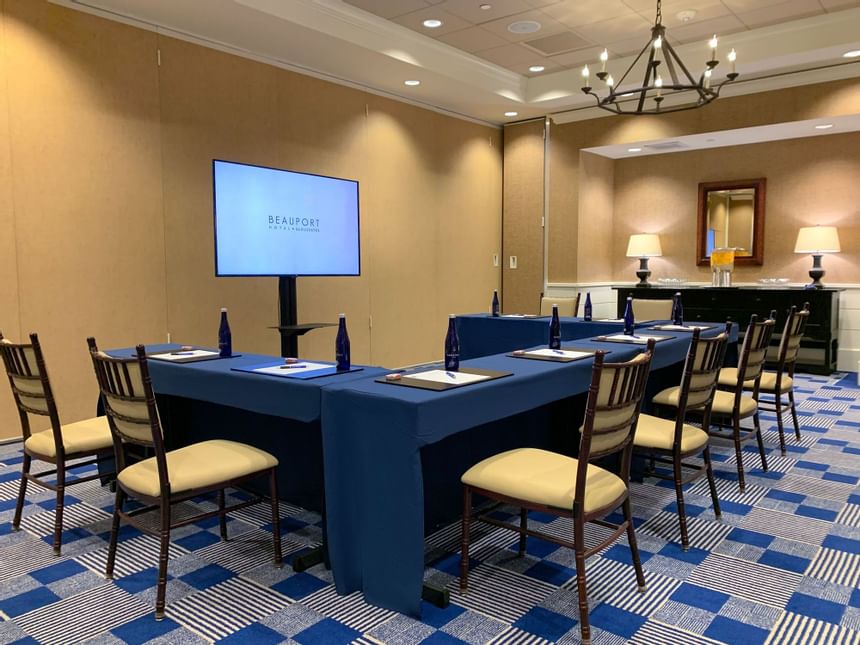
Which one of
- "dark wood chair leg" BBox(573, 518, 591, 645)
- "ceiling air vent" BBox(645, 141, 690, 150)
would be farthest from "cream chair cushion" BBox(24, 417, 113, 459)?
"ceiling air vent" BBox(645, 141, 690, 150)

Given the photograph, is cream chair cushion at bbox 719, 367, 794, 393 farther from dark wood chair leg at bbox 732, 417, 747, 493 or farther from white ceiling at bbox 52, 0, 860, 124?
white ceiling at bbox 52, 0, 860, 124

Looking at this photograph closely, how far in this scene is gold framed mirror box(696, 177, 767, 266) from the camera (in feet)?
25.6

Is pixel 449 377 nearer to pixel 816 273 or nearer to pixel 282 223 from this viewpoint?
pixel 282 223

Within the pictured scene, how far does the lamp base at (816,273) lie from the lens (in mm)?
7051

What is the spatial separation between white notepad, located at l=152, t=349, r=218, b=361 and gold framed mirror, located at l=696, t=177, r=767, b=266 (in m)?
6.71

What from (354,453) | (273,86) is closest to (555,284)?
(273,86)

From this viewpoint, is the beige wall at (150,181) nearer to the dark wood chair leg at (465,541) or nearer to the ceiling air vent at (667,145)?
the ceiling air vent at (667,145)

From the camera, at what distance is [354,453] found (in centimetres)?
225

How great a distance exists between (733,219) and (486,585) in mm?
6903

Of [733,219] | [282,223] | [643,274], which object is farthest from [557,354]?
[733,219]

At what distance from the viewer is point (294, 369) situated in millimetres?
2744

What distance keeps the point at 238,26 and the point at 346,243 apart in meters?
1.83

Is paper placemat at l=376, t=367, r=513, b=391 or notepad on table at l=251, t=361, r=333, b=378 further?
notepad on table at l=251, t=361, r=333, b=378

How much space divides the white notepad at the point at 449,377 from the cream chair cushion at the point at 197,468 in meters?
0.68
